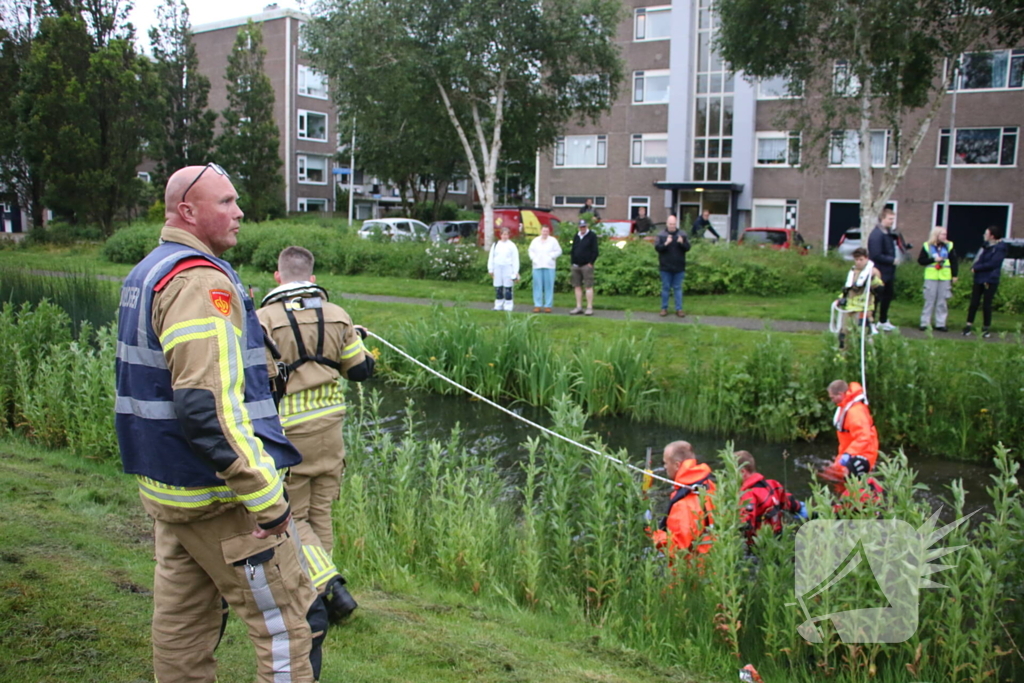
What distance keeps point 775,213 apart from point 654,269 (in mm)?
25788

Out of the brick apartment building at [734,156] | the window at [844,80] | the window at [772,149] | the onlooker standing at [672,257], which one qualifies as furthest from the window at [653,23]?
the onlooker standing at [672,257]

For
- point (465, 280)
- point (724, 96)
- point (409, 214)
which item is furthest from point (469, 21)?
point (409, 214)

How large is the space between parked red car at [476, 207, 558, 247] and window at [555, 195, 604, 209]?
1481 centimetres

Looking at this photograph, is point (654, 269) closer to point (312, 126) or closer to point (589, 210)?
point (589, 210)

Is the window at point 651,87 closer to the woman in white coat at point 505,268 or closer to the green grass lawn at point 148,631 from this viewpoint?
the woman in white coat at point 505,268

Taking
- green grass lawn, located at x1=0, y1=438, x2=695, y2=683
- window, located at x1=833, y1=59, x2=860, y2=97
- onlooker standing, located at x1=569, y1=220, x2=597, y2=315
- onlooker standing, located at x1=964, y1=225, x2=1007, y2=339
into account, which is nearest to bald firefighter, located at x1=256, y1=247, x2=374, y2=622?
green grass lawn, located at x1=0, y1=438, x2=695, y2=683

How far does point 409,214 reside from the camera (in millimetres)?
56781

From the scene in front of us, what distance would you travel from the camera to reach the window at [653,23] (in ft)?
148

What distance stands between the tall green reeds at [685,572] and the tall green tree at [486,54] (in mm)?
21870

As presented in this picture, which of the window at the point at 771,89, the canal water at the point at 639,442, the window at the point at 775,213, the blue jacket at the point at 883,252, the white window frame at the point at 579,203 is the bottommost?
the canal water at the point at 639,442

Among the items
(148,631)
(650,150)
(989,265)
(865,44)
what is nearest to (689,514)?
(148,631)

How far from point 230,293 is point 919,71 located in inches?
973

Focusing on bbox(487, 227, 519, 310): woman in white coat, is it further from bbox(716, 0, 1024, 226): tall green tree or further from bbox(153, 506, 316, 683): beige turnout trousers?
bbox(153, 506, 316, 683): beige turnout trousers

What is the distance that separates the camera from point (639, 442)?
11117 mm
